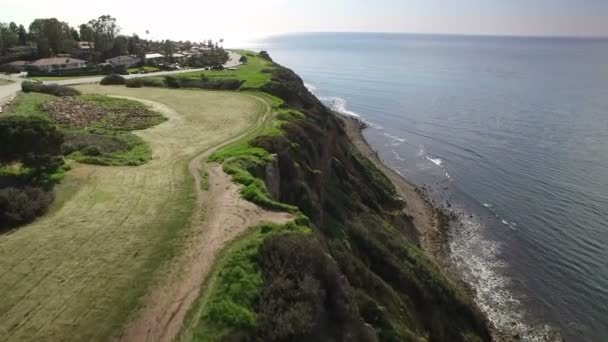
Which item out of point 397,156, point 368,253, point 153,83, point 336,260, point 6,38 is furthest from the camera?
point 6,38


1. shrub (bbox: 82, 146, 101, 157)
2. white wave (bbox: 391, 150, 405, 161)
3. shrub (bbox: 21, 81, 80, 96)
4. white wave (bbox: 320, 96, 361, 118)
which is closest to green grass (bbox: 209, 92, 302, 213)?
shrub (bbox: 82, 146, 101, 157)

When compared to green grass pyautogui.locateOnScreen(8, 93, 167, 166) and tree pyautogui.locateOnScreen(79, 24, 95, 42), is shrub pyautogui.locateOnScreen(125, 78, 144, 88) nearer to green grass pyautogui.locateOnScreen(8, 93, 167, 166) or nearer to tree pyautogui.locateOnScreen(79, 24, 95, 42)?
green grass pyautogui.locateOnScreen(8, 93, 167, 166)

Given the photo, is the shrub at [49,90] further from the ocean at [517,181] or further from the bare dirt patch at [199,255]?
the ocean at [517,181]

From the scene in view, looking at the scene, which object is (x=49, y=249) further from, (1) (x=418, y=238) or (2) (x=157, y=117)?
(1) (x=418, y=238)

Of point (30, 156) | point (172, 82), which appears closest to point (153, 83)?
point (172, 82)

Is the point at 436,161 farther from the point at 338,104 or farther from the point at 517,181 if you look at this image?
the point at 338,104

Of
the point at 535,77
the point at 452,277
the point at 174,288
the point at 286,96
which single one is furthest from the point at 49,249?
the point at 535,77
